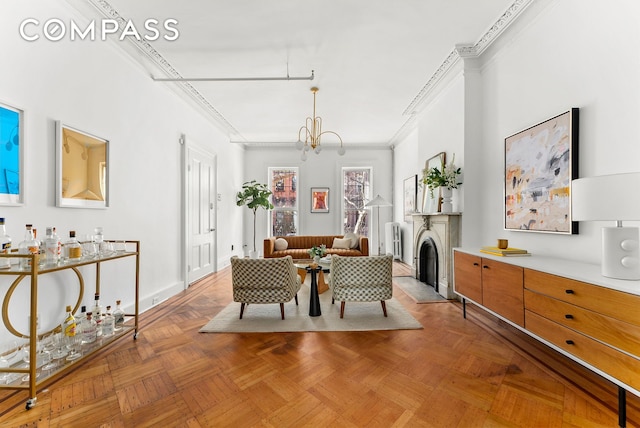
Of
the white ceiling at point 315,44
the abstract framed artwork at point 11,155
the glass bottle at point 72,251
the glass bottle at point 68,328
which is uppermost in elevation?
the white ceiling at point 315,44

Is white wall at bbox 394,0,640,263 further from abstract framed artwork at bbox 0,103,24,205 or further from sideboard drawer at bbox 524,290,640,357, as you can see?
abstract framed artwork at bbox 0,103,24,205

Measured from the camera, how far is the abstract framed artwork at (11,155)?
2.02 m

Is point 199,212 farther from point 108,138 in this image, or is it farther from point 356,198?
point 356,198

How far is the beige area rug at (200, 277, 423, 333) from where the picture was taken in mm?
3133

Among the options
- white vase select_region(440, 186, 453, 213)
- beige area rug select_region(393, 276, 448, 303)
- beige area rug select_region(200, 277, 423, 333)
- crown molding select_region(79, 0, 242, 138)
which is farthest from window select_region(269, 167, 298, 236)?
white vase select_region(440, 186, 453, 213)

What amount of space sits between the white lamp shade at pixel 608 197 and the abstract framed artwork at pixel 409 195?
421cm

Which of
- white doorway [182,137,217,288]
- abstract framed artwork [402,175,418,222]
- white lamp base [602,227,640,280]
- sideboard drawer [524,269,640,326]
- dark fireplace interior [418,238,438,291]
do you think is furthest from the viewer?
abstract framed artwork [402,175,418,222]

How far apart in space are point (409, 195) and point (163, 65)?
5086 millimetres

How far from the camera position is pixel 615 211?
1639 mm

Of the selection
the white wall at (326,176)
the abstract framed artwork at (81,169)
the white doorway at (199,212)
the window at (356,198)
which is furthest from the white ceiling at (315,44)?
the window at (356,198)

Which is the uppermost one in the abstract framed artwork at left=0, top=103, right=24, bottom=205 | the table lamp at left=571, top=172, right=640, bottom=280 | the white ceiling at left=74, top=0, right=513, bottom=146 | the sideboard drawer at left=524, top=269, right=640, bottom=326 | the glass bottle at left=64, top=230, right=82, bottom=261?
the white ceiling at left=74, top=0, right=513, bottom=146

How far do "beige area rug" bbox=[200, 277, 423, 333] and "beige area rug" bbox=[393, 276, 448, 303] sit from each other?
16.7 inches

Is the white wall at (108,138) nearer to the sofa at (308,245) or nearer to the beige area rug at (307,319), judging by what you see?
the beige area rug at (307,319)

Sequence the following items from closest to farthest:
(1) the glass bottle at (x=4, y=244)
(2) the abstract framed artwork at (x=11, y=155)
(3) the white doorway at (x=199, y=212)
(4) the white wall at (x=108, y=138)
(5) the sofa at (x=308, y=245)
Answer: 1. (1) the glass bottle at (x=4, y=244)
2. (2) the abstract framed artwork at (x=11, y=155)
3. (4) the white wall at (x=108, y=138)
4. (3) the white doorway at (x=199, y=212)
5. (5) the sofa at (x=308, y=245)
